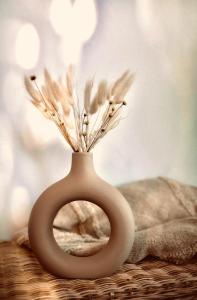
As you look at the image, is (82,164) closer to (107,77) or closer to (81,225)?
(81,225)

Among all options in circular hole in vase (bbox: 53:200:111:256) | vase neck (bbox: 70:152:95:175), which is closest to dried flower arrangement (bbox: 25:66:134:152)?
vase neck (bbox: 70:152:95:175)

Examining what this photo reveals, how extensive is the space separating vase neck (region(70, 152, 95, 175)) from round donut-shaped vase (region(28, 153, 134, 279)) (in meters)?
0.02

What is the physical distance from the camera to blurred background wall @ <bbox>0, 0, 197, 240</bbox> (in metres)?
1.22

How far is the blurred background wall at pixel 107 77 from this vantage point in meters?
A: 1.22

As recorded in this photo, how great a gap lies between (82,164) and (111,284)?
0.28 metres

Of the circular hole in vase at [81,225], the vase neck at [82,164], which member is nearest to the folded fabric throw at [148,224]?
the circular hole in vase at [81,225]

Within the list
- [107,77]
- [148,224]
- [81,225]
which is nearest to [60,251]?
[81,225]

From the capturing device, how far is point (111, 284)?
33.9 inches

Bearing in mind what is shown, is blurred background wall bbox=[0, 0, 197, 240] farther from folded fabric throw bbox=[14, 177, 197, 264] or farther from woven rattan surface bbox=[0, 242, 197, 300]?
woven rattan surface bbox=[0, 242, 197, 300]

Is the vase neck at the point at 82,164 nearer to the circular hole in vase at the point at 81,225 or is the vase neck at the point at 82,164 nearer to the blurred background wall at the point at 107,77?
the circular hole in vase at the point at 81,225

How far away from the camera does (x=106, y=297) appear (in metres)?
0.81

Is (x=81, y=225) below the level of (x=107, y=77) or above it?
below

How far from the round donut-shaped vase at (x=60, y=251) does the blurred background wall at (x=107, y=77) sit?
35 cm

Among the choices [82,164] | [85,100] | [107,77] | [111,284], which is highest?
[107,77]
